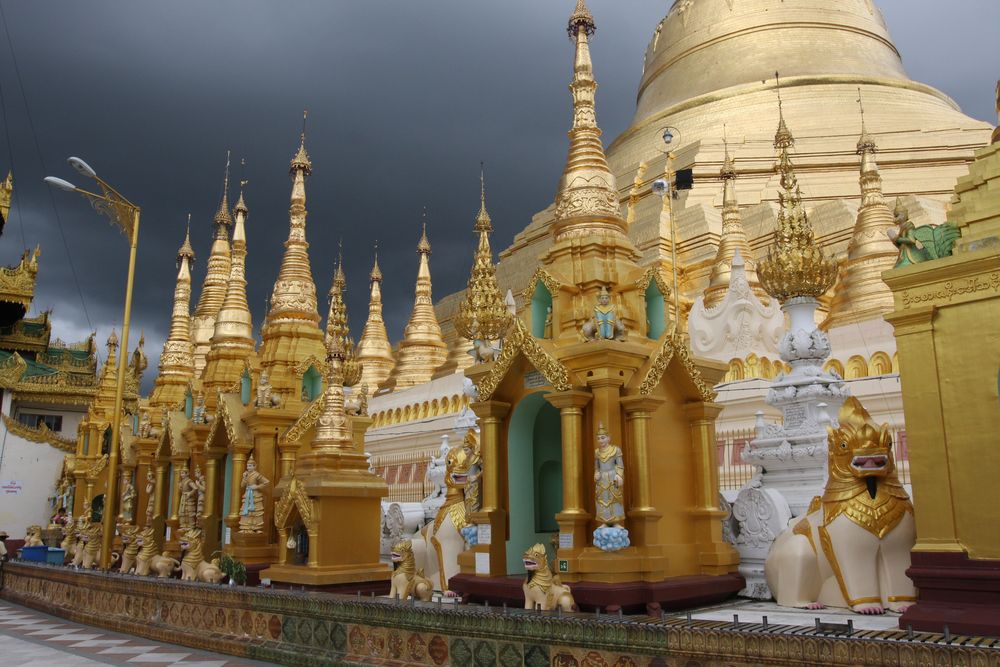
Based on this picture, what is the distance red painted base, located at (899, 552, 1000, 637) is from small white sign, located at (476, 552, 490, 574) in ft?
13.1

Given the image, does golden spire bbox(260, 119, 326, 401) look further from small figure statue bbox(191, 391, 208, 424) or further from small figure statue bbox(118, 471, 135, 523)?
small figure statue bbox(118, 471, 135, 523)

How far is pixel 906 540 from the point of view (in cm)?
698

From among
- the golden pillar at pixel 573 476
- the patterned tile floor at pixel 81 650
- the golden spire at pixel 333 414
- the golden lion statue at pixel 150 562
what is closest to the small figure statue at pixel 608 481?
the golden pillar at pixel 573 476

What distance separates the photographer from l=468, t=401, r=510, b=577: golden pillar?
851 cm

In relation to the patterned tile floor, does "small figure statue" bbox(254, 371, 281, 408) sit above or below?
above

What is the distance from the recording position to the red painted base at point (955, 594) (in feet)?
17.5

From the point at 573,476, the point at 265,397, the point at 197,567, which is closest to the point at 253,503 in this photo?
the point at 197,567

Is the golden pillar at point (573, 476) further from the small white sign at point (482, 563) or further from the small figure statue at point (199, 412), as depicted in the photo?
the small figure statue at point (199, 412)

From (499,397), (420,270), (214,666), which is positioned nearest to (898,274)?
(499,397)

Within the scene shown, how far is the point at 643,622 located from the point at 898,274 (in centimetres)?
317

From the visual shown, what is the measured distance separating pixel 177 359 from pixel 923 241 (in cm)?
1966

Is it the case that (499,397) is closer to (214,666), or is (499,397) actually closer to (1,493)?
(214,666)

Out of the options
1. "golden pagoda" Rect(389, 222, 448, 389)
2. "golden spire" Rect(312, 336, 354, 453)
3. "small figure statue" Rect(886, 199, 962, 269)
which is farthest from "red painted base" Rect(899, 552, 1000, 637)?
"golden pagoda" Rect(389, 222, 448, 389)

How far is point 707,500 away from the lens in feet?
28.0
